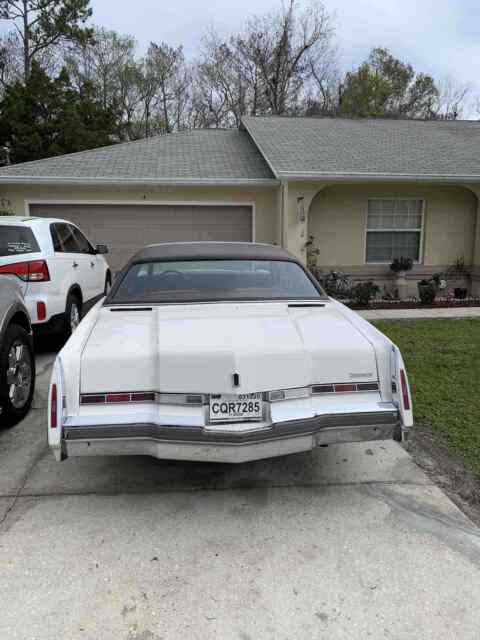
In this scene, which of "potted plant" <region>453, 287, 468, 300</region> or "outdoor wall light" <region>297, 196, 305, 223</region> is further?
"potted plant" <region>453, 287, 468, 300</region>

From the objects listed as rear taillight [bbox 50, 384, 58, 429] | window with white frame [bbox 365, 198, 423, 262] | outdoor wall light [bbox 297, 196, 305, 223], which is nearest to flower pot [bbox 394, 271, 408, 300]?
window with white frame [bbox 365, 198, 423, 262]

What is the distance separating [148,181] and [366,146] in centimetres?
575

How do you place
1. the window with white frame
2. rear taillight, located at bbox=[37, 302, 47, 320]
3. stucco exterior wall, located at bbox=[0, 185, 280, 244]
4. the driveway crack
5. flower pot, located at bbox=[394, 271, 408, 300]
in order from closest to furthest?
the driveway crack, rear taillight, located at bbox=[37, 302, 47, 320], stucco exterior wall, located at bbox=[0, 185, 280, 244], flower pot, located at bbox=[394, 271, 408, 300], the window with white frame

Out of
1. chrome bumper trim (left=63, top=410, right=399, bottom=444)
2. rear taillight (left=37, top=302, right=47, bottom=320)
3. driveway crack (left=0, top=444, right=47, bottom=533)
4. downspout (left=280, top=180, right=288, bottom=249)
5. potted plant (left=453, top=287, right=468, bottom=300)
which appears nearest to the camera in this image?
chrome bumper trim (left=63, top=410, right=399, bottom=444)

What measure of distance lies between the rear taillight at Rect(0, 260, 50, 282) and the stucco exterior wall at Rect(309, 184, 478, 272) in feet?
24.5

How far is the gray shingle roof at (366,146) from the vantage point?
10.8 metres

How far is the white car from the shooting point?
2.77m

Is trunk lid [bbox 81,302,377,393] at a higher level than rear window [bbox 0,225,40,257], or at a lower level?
lower

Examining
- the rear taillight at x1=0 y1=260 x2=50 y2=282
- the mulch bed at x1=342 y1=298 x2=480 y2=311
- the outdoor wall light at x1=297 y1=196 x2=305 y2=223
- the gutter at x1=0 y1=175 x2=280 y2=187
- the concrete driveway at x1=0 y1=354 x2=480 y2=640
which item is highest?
the gutter at x1=0 y1=175 x2=280 y2=187

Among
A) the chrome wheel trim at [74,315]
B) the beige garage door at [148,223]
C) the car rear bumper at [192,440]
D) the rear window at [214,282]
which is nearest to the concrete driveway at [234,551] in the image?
the car rear bumper at [192,440]

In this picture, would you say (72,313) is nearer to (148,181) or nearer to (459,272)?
(148,181)

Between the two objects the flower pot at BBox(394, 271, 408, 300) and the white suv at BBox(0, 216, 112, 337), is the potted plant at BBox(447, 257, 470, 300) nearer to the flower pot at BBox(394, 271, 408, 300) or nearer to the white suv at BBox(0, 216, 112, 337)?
the flower pot at BBox(394, 271, 408, 300)

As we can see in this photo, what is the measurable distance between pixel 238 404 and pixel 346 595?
1.10 meters

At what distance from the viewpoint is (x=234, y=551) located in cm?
268
